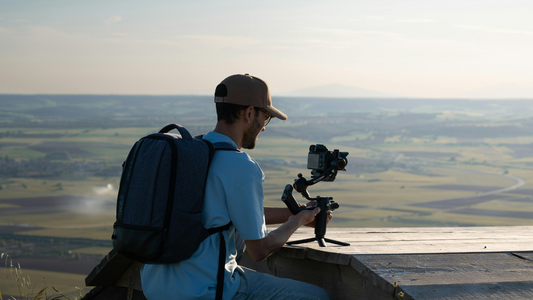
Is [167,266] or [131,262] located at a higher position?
[167,266]

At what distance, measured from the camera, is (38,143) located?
141875mm

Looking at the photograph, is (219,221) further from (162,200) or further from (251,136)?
(251,136)

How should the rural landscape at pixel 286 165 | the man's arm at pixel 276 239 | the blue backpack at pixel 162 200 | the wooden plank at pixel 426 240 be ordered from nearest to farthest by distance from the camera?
the blue backpack at pixel 162 200 → the man's arm at pixel 276 239 → the wooden plank at pixel 426 240 → the rural landscape at pixel 286 165

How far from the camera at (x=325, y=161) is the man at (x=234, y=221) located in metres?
0.56

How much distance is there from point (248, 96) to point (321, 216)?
107 cm

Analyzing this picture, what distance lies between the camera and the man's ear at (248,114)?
281 cm

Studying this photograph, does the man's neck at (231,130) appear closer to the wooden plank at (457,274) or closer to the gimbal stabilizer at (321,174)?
the gimbal stabilizer at (321,174)

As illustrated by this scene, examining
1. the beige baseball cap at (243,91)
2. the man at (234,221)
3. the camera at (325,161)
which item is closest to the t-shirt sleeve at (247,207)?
the man at (234,221)

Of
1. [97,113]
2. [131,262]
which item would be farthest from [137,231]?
[97,113]

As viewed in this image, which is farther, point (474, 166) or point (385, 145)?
point (385, 145)

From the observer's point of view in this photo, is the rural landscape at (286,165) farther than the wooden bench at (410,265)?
Yes

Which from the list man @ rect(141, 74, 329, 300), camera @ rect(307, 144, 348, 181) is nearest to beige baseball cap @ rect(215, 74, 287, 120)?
man @ rect(141, 74, 329, 300)

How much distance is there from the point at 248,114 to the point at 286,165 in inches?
4753

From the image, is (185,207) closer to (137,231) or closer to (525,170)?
(137,231)
